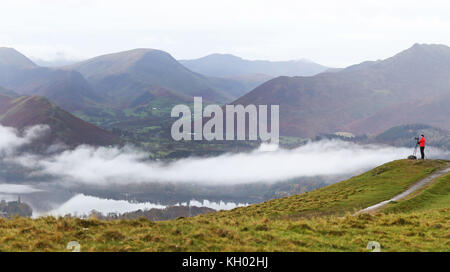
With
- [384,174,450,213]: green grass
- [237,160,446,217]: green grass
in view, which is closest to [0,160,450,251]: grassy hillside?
[384,174,450,213]: green grass

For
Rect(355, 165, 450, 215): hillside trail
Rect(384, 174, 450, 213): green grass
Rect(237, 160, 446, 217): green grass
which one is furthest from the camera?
Rect(237, 160, 446, 217): green grass

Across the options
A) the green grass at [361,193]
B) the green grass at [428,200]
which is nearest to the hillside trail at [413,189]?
the green grass at [361,193]

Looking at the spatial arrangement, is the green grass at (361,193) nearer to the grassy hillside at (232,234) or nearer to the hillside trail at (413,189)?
the hillside trail at (413,189)

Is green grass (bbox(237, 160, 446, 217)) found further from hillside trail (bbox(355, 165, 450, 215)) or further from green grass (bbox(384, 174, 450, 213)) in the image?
green grass (bbox(384, 174, 450, 213))

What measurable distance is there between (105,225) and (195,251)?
6743 millimetres

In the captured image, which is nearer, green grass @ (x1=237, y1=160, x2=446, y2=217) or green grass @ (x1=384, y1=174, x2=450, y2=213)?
green grass @ (x1=384, y1=174, x2=450, y2=213)

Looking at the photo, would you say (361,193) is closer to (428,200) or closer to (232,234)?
(428,200)

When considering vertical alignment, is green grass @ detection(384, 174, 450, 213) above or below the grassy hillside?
above

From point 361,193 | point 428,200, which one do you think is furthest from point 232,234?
point 361,193

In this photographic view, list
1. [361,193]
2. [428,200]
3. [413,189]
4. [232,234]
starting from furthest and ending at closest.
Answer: [361,193]
[413,189]
[428,200]
[232,234]

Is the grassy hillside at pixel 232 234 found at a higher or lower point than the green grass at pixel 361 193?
lower
